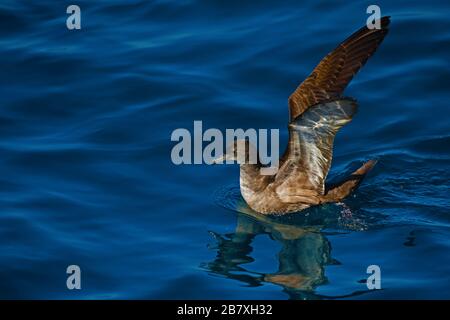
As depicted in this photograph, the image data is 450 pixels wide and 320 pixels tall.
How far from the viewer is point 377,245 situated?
11.5 metres

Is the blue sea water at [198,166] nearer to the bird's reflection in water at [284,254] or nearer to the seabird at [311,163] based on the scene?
the bird's reflection in water at [284,254]

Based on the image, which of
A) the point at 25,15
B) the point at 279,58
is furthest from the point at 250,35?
the point at 25,15

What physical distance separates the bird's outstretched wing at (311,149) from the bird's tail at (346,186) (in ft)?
0.35

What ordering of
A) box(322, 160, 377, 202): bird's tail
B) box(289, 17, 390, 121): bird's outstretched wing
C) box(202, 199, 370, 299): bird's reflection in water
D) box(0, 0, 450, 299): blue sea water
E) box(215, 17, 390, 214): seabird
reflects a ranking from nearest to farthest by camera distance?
1. box(202, 199, 370, 299): bird's reflection in water
2. box(0, 0, 450, 299): blue sea water
3. box(215, 17, 390, 214): seabird
4. box(289, 17, 390, 121): bird's outstretched wing
5. box(322, 160, 377, 202): bird's tail

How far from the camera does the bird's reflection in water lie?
10867mm

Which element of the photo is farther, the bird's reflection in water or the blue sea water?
Answer: the blue sea water

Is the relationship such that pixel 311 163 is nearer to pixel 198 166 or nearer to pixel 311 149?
pixel 311 149

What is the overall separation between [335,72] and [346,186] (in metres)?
1.37

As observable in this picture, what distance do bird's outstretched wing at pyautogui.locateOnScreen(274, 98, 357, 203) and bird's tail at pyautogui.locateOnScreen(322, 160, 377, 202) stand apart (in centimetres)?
11

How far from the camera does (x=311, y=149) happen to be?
11945 mm

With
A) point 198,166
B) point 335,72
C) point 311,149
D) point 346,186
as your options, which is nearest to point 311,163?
point 311,149

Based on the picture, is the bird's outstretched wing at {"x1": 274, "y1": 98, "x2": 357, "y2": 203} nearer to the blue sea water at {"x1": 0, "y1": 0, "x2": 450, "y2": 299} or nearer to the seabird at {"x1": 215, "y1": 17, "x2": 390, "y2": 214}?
the seabird at {"x1": 215, "y1": 17, "x2": 390, "y2": 214}

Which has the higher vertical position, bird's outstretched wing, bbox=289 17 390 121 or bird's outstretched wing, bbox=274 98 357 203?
bird's outstretched wing, bbox=289 17 390 121

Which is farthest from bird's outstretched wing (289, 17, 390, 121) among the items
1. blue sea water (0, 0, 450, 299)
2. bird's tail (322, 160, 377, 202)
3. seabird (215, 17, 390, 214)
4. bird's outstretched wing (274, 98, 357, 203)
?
blue sea water (0, 0, 450, 299)
